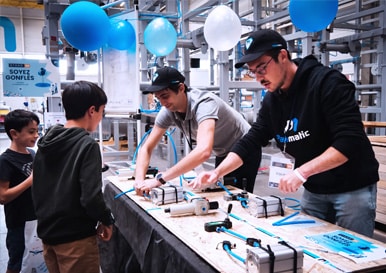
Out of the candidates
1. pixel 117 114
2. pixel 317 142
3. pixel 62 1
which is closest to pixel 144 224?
pixel 317 142

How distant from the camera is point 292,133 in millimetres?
1274

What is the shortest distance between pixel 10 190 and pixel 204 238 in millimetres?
987

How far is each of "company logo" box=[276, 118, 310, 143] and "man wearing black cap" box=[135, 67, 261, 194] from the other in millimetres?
281

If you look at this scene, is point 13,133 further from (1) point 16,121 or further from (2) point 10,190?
(2) point 10,190

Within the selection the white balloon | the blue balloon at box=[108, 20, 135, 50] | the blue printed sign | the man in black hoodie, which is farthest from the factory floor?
the blue balloon at box=[108, 20, 135, 50]

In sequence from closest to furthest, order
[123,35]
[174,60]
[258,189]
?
[123,35] → [258,189] → [174,60]

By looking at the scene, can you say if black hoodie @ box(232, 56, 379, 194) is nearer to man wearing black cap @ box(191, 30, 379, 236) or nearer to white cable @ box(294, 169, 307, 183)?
man wearing black cap @ box(191, 30, 379, 236)

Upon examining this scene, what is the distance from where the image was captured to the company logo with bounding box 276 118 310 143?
1.23 m

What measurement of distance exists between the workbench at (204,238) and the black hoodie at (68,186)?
0.21m

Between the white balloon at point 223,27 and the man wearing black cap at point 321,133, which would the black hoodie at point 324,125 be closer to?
the man wearing black cap at point 321,133

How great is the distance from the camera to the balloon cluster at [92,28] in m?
2.77

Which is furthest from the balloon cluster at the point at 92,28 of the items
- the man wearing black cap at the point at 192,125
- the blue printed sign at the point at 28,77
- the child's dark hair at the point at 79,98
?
the child's dark hair at the point at 79,98

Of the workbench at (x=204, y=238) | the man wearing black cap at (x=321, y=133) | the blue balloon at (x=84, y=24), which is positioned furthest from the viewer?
the blue balloon at (x=84, y=24)

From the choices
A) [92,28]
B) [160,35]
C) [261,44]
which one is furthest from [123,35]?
[261,44]
